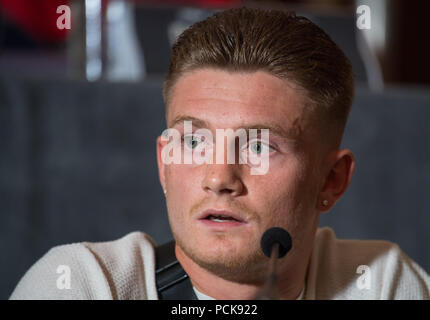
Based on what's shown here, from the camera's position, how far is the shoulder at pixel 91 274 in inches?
36.0

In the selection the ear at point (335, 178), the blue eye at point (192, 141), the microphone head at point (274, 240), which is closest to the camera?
the microphone head at point (274, 240)

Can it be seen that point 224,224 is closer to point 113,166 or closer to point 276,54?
point 276,54

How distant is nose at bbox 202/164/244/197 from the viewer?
814mm

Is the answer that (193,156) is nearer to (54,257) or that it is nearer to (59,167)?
(54,257)

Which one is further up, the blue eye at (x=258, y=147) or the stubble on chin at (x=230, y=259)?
the blue eye at (x=258, y=147)

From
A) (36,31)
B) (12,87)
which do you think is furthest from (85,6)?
(12,87)

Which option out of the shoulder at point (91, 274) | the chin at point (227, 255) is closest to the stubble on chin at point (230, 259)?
the chin at point (227, 255)

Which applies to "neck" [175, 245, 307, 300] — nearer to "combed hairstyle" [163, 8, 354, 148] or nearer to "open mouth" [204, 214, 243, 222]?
"open mouth" [204, 214, 243, 222]

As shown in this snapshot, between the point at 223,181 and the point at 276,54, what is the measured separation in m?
0.23

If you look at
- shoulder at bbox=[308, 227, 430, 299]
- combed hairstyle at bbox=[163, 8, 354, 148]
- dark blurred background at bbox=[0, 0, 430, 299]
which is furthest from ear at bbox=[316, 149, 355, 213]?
dark blurred background at bbox=[0, 0, 430, 299]

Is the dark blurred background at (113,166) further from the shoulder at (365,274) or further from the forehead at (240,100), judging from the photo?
the shoulder at (365,274)

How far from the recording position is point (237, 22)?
97cm

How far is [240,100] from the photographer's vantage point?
2.86 ft
